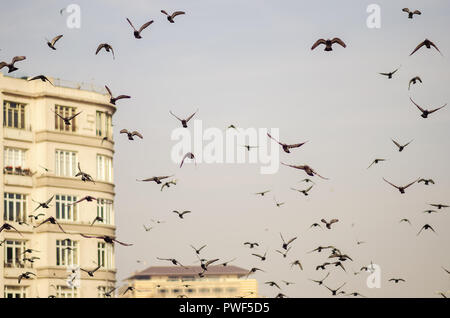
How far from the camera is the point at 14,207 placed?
124688 mm

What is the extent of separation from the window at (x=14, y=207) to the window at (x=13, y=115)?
8.68m

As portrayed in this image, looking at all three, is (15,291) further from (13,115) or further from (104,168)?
(13,115)

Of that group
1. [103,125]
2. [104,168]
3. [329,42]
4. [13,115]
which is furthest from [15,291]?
[329,42]

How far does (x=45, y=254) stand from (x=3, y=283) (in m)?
6.79

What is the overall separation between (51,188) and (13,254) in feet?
30.9

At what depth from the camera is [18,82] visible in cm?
12694

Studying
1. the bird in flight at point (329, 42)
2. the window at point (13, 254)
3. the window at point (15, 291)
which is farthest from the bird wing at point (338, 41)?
the window at point (13, 254)

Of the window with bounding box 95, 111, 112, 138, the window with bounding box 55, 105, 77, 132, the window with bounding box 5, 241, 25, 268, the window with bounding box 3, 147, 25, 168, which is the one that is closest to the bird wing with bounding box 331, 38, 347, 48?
the window with bounding box 5, 241, 25, 268

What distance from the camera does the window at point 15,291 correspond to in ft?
397

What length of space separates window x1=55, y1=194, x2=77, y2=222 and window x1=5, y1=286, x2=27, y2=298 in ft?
31.9

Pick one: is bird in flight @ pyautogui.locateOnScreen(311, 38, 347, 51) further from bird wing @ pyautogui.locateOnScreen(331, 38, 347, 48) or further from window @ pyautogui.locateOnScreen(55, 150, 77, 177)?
window @ pyautogui.locateOnScreen(55, 150, 77, 177)
